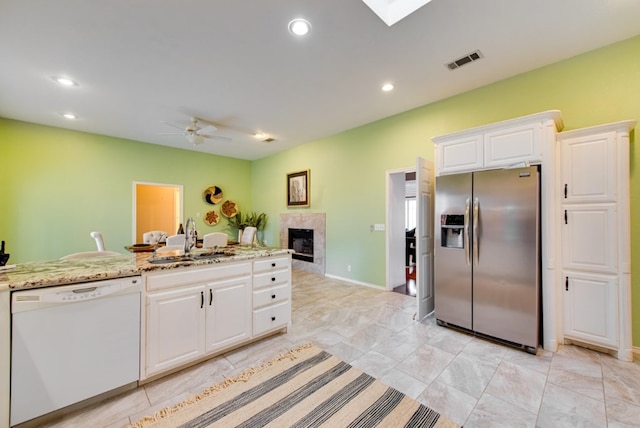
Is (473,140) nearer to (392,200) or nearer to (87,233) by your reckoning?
(392,200)

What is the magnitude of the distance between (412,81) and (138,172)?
5976 mm

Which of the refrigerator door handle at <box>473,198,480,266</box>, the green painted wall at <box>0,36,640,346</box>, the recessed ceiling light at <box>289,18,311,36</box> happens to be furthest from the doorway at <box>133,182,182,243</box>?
the refrigerator door handle at <box>473,198,480,266</box>

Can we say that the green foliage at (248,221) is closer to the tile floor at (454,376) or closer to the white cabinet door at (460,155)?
the tile floor at (454,376)

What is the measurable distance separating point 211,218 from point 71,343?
553cm

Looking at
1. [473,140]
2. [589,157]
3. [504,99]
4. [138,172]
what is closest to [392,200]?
[473,140]

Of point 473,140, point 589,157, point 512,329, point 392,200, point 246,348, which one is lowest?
point 246,348

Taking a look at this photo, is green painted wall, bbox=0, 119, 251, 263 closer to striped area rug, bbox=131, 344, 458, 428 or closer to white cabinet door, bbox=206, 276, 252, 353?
white cabinet door, bbox=206, 276, 252, 353

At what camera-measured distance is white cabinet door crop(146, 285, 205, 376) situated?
1.97 metres

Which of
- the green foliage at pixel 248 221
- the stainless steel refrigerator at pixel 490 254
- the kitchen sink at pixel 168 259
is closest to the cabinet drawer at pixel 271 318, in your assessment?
the kitchen sink at pixel 168 259

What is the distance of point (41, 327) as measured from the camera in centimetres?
157

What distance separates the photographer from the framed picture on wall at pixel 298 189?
6.02 meters

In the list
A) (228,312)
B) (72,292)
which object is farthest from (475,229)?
(72,292)

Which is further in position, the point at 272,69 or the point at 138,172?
the point at 138,172

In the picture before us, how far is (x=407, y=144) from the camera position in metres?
4.19
